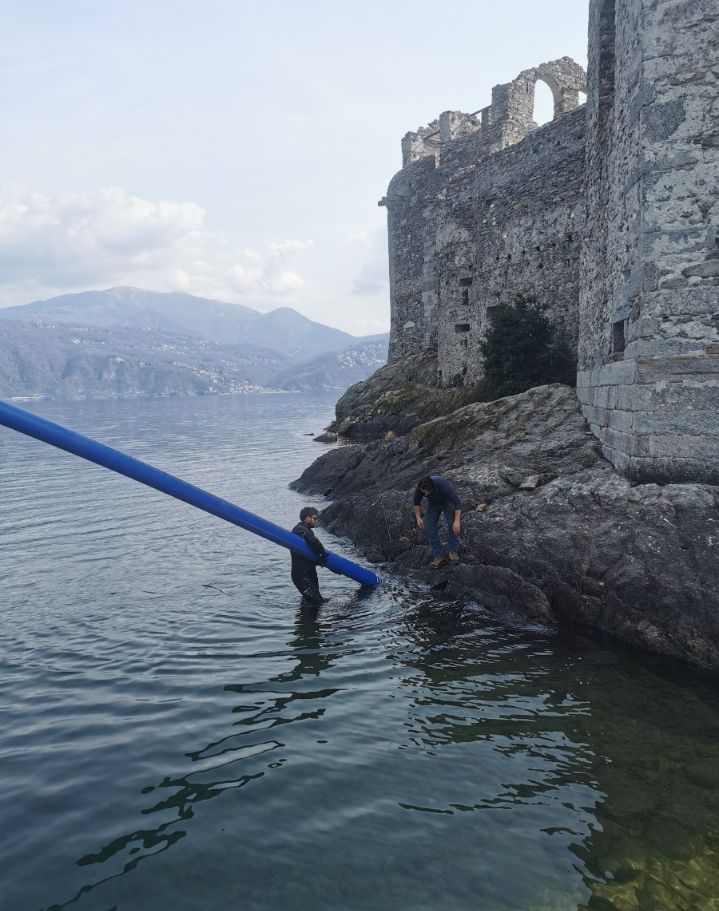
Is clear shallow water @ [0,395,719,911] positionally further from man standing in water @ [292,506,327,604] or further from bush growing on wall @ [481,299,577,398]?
bush growing on wall @ [481,299,577,398]

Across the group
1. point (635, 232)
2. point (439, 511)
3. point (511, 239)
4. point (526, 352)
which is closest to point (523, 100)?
point (511, 239)

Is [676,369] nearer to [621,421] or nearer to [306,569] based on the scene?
[621,421]

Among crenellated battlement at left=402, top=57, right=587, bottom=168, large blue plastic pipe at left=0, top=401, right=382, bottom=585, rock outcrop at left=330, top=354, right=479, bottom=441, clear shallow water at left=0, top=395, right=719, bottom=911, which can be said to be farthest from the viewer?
crenellated battlement at left=402, top=57, right=587, bottom=168

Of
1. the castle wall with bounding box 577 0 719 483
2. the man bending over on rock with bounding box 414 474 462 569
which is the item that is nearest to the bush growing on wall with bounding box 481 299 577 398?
the man bending over on rock with bounding box 414 474 462 569

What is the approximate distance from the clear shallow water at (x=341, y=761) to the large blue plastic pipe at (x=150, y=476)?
899mm

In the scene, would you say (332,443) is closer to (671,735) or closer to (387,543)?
(387,543)

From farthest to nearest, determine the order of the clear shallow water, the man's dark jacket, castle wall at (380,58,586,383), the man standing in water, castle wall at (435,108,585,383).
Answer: castle wall at (380,58,586,383) → castle wall at (435,108,585,383) → the man's dark jacket → the man standing in water → the clear shallow water

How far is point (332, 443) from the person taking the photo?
43531mm

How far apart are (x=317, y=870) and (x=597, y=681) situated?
185 inches

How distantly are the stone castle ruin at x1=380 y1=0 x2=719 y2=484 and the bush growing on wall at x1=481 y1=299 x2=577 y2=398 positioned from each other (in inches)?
21.6

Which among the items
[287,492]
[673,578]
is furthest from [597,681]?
[287,492]

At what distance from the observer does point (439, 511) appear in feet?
40.5

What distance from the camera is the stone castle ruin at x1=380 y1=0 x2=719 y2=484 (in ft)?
32.2

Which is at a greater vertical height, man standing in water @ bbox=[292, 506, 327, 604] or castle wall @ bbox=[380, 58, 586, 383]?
castle wall @ bbox=[380, 58, 586, 383]
